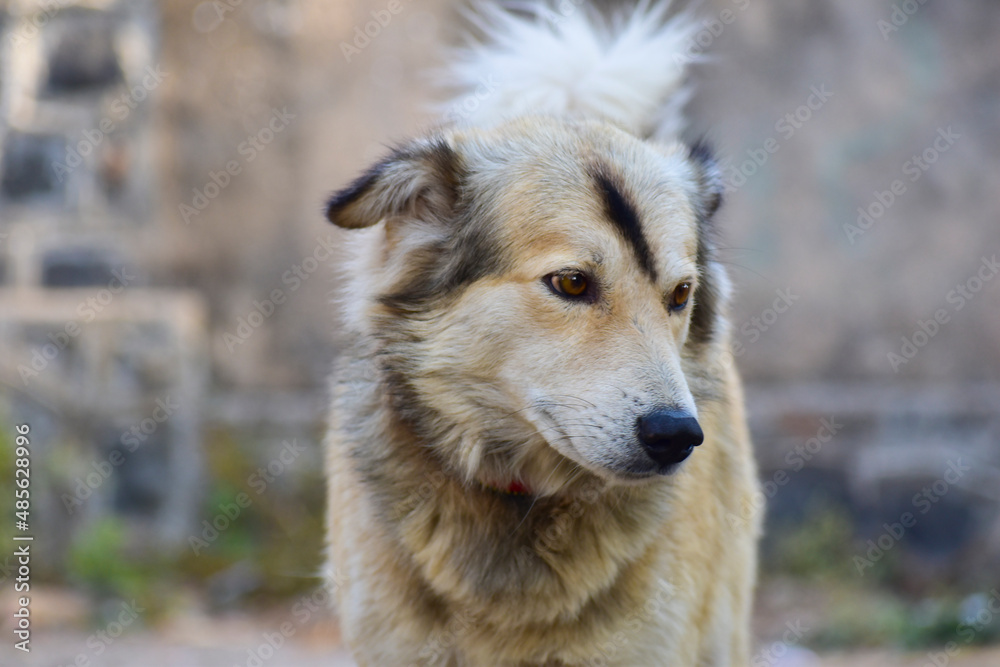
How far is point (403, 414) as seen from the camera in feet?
8.71

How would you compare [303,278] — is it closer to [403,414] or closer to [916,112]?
[403,414]

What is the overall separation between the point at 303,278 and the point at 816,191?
11.8ft

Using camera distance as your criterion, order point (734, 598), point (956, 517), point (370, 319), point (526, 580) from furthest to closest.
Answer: point (956, 517) < point (734, 598) < point (370, 319) < point (526, 580)

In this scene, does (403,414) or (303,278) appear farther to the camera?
(303,278)

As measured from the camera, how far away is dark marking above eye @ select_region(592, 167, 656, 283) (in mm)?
2428

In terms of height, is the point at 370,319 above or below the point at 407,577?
above

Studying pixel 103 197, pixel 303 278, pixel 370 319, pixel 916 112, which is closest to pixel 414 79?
pixel 303 278

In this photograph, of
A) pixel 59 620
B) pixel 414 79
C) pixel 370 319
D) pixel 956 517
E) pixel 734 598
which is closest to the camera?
pixel 370 319
